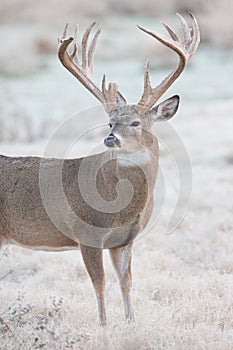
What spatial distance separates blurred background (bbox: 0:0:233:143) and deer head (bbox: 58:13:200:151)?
8516mm

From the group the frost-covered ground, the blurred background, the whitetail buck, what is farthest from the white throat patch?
the blurred background

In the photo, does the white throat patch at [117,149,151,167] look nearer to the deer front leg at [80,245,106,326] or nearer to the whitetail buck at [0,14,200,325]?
the whitetail buck at [0,14,200,325]

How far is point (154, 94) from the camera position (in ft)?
18.0

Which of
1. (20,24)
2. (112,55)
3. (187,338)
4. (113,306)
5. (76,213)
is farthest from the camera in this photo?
(20,24)

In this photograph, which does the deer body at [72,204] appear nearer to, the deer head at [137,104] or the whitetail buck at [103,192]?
the whitetail buck at [103,192]

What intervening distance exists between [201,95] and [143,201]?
488 inches

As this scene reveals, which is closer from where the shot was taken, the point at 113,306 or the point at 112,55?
the point at 113,306

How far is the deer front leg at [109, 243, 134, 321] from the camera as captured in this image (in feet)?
18.3

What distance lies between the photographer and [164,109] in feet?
18.2

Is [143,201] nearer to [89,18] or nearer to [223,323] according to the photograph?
[223,323]

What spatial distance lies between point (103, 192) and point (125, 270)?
0.59m

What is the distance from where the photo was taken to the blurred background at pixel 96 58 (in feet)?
54.1

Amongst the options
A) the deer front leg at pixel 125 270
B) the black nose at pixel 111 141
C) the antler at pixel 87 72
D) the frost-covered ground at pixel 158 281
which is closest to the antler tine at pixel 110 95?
the antler at pixel 87 72

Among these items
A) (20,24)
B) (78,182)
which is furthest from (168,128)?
(20,24)
